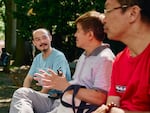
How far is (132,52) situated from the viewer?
2.76m

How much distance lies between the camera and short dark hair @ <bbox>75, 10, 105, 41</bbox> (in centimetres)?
361

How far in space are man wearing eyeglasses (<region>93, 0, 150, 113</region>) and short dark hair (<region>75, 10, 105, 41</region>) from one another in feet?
2.53

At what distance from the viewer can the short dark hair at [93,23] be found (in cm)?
361

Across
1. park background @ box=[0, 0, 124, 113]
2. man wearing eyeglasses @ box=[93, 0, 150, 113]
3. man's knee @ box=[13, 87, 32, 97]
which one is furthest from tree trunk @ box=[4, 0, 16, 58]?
man wearing eyeglasses @ box=[93, 0, 150, 113]

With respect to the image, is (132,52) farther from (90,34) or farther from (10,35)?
(10,35)

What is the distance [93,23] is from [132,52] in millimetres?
937

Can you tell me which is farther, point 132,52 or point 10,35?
point 10,35

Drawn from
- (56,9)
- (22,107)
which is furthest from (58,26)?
(22,107)

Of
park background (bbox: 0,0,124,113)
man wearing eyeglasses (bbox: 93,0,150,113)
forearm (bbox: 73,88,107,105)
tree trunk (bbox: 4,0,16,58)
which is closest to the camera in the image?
man wearing eyeglasses (bbox: 93,0,150,113)

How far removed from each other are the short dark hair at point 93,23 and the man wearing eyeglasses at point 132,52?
0.77m

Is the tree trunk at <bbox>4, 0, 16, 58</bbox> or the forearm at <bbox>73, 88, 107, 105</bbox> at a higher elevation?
the forearm at <bbox>73, 88, 107, 105</bbox>

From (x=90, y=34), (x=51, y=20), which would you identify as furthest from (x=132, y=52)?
(x=51, y=20)

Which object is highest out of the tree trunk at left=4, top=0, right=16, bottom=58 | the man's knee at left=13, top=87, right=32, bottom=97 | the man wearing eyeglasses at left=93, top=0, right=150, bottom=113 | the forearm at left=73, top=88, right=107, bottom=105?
the man wearing eyeglasses at left=93, top=0, right=150, bottom=113

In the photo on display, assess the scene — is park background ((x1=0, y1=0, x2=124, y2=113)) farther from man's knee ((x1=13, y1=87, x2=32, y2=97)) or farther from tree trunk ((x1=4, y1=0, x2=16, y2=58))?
tree trunk ((x1=4, y1=0, x2=16, y2=58))
